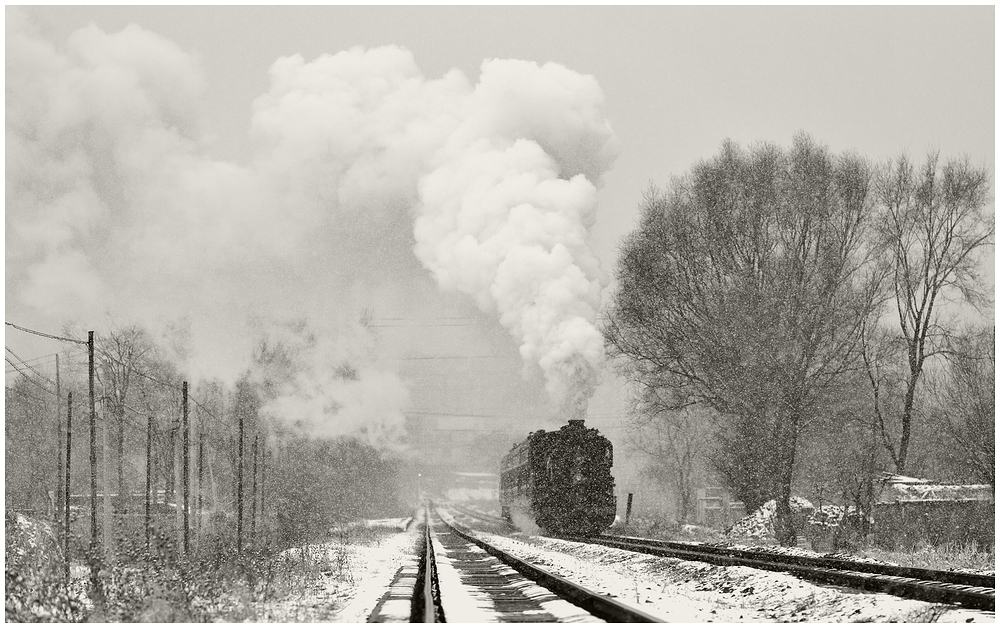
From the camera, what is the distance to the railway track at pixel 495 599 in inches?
336

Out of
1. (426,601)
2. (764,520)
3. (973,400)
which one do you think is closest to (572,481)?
(764,520)

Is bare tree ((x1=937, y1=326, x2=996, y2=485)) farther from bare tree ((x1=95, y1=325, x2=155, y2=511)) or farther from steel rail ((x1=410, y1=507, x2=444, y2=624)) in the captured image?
bare tree ((x1=95, y1=325, x2=155, y2=511))

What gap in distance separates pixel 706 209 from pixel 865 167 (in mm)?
5015

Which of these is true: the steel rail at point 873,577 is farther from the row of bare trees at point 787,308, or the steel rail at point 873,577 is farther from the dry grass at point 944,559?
the row of bare trees at point 787,308

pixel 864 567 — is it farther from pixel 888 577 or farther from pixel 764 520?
pixel 764 520

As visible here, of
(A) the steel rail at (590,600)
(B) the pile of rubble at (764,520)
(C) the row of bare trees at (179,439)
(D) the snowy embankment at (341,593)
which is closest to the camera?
(A) the steel rail at (590,600)

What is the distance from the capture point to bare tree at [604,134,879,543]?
24.5 meters

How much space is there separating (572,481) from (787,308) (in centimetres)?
819

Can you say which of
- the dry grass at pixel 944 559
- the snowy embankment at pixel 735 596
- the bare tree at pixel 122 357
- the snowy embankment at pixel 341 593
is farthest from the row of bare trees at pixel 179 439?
the dry grass at pixel 944 559

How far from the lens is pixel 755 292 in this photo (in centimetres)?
2533

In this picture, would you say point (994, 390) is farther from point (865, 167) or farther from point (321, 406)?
point (321, 406)

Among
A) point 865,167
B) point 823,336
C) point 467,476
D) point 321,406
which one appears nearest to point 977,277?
point 865,167

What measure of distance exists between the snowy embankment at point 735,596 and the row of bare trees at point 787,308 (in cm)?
1000

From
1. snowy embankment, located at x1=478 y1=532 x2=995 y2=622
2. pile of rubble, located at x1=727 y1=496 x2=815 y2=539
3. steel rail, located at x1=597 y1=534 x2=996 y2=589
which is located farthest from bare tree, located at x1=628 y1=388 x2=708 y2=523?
snowy embankment, located at x1=478 y1=532 x2=995 y2=622
